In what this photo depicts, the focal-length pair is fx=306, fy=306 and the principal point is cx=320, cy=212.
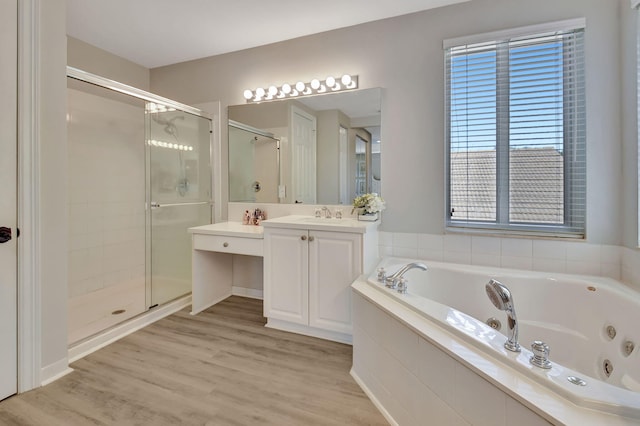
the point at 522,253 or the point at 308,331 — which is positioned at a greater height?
the point at 522,253

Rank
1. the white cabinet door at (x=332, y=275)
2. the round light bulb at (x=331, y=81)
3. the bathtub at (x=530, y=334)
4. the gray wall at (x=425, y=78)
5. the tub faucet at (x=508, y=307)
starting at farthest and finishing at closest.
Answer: the round light bulb at (x=331, y=81) < the white cabinet door at (x=332, y=275) < the gray wall at (x=425, y=78) < the tub faucet at (x=508, y=307) < the bathtub at (x=530, y=334)

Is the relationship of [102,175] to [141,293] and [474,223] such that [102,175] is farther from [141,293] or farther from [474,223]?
[474,223]

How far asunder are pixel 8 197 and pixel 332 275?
1920 millimetres

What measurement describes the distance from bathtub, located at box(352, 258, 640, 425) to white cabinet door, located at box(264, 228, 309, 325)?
532 mm

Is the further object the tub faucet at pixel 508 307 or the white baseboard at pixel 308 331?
the white baseboard at pixel 308 331

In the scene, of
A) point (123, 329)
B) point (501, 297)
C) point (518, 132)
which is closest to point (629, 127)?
point (518, 132)

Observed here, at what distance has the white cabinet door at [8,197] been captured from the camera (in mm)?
1592

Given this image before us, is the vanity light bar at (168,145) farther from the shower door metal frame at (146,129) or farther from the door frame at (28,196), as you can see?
the door frame at (28,196)

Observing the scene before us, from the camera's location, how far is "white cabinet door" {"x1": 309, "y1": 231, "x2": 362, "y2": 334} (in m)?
2.16

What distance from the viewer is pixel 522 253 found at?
2.17 metres

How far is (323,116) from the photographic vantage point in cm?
275

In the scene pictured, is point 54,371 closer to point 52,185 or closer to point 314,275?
point 52,185

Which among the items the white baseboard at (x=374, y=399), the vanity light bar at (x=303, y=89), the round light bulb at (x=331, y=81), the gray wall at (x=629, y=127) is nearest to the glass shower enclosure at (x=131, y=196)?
the vanity light bar at (x=303, y=89)

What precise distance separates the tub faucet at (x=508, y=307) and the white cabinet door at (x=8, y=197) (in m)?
2.36
